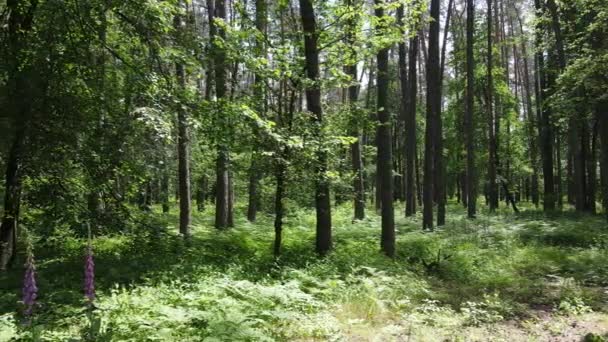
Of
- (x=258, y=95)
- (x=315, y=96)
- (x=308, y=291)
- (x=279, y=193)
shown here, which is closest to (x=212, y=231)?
(x=279, y=193)

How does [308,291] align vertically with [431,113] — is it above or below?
Result: below

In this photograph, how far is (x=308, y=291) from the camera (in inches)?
288

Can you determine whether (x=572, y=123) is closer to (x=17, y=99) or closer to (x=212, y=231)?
(x=212, y=231)

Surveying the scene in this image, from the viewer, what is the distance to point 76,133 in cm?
716

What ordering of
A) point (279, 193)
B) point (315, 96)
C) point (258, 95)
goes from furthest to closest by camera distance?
1. point (315, 96)
2. point (258, 95)
3. point (279, 193)

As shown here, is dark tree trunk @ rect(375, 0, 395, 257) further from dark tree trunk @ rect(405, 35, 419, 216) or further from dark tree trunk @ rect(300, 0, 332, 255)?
dark tree trunk @ rect(405, 35, 419, 216)

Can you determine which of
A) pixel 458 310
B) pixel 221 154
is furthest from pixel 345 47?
pixel 458 310

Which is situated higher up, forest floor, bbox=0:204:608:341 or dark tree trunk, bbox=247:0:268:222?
dark tree trunk, bbox=247:0:268:222

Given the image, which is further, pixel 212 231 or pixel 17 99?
pixel 212 231

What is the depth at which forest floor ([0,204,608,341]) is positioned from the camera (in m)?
5.14

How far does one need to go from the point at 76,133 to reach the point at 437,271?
7437mm

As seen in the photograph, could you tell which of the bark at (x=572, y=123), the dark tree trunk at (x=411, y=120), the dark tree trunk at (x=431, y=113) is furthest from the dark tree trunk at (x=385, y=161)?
the bark at (x=572, y=123)

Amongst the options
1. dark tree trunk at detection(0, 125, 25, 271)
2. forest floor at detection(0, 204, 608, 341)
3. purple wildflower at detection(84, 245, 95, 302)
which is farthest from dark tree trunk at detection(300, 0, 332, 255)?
purple wildflower at detection(84, 245, 95, 302)

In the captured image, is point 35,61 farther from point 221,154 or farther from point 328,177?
point 328,177
